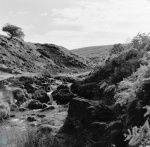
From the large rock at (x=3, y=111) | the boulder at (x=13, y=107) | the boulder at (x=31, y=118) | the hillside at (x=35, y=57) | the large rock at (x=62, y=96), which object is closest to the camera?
the boulder at (x=31, y=118)

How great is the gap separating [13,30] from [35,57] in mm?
7822

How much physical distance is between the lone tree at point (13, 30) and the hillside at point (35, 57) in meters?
1.45

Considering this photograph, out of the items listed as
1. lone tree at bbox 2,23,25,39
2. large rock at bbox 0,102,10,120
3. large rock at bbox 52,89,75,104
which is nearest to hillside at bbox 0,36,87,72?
lone tree at bbox 2,23,25,39

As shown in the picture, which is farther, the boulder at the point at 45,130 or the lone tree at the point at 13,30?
the lone tree at the point at 13,30

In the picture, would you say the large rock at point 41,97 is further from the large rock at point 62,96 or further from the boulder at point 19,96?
the boulder at point 19,96

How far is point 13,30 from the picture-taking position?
5206cm

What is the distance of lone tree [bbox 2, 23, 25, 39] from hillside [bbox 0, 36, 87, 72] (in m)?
1.45

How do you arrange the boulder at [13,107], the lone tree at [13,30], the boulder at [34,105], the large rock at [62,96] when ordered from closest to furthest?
the boulder at [13,107]
the boulder at [34,105]
the large rock at [62,96]
the lone tree at [13,30]

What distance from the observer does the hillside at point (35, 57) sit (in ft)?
135

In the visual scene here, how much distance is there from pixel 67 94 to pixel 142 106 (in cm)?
1477

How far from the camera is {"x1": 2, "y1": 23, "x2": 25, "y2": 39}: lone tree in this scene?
166 ft

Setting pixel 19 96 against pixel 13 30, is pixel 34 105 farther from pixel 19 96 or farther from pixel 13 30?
pixel 13 30

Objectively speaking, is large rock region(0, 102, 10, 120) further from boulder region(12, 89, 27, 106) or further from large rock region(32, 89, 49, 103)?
large rock region(32, 89, 49, 103)

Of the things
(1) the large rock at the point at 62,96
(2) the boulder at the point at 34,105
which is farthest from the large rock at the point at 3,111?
(1) the large rock at the point at 62,96
